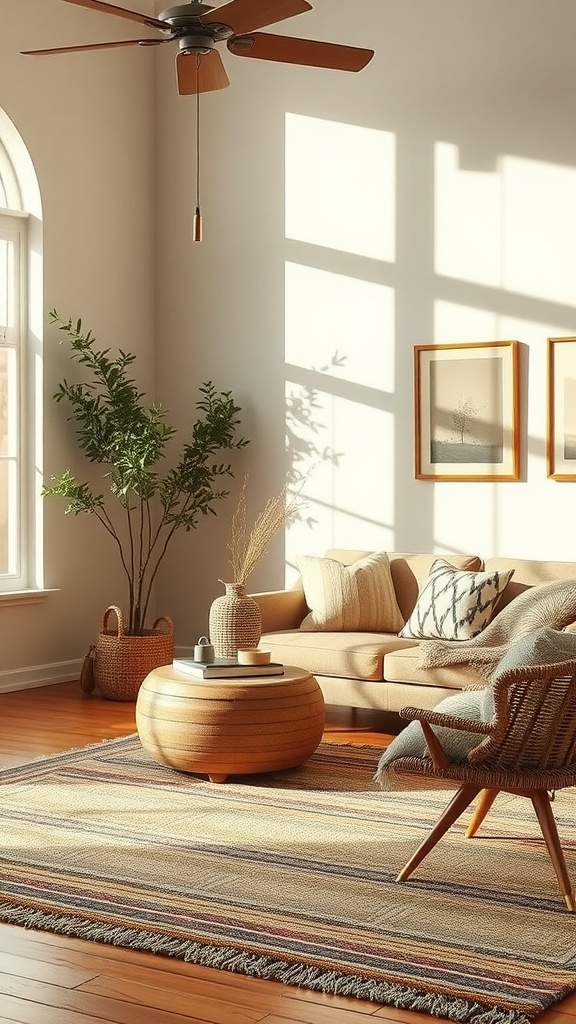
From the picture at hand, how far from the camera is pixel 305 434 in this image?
768 cm

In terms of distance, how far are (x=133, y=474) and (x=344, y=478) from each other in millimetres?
1236

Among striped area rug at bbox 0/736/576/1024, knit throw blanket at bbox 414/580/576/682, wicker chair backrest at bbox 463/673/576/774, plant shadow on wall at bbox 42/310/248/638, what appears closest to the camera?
striped area rug at bbox 0/736/576/1024

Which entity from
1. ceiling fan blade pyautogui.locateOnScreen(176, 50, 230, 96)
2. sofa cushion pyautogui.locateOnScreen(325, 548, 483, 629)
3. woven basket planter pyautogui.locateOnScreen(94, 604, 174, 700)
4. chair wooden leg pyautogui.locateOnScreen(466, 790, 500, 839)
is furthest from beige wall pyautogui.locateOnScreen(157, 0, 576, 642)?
→ chair wooden leg pyautogui.locateOnScreen(466, 790, 500, 839)

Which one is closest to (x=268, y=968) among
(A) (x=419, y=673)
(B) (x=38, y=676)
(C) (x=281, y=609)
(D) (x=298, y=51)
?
(A) (x=419, y=673)

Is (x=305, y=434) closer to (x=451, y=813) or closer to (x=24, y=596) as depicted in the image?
(x=24, y=596)

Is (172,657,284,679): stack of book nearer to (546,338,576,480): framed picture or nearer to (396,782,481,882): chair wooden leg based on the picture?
(396,782,481,882): chair wooden leg

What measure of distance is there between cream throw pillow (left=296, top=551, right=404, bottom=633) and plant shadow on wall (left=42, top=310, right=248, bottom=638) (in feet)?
4.34

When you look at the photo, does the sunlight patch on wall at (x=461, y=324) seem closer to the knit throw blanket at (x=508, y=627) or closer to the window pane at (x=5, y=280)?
the knit throw blanket at (x=508, y=627)

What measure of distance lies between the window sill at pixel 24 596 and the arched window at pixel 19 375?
0.23ft

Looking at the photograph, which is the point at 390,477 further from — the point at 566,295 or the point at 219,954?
the point at 219,954

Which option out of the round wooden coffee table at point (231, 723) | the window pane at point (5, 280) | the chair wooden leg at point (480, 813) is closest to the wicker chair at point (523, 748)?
the chair wooden leg at point (480, 813)

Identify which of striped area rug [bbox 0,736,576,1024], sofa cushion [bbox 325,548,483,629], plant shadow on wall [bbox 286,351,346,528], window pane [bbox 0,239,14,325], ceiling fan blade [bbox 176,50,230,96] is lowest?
striped area rug [bbox 0,736,576,1024]

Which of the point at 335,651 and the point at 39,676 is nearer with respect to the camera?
the point at 335,651

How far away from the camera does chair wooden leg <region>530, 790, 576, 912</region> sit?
11.8 feet
